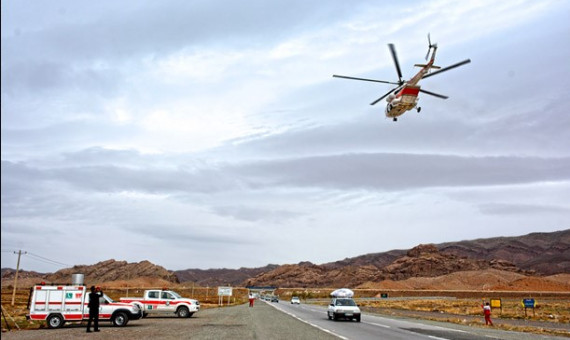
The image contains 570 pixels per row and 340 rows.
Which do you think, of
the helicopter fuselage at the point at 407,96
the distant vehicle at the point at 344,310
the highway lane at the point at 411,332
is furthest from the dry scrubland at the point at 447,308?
the helicopter fuselage at the point at 407,96

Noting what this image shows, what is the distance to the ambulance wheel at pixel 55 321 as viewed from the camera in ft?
79.9

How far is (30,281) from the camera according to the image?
7667 inches

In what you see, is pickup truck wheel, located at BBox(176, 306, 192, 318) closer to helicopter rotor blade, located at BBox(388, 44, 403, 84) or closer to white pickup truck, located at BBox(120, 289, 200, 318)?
white pickup truck, located at BBox(120, 289, 200, 318)

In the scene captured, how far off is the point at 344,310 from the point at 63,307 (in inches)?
627

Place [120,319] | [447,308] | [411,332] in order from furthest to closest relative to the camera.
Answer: [447,308] → [120,319] → [411,332]

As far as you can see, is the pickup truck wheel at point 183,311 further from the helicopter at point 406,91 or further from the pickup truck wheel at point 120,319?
the helicopter at point 406,91

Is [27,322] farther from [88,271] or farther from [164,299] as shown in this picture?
[88,271]

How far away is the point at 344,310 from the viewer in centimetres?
3011

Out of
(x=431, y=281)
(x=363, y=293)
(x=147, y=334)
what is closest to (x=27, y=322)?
(x=147, y=334)

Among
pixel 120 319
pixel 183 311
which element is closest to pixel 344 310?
pixel 183 311

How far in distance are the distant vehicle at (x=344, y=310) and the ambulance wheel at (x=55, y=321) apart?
615 inches

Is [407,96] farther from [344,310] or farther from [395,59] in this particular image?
[344,310]

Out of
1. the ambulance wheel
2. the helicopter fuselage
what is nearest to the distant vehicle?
the helicopter fuselage

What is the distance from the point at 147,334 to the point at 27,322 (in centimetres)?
1165
